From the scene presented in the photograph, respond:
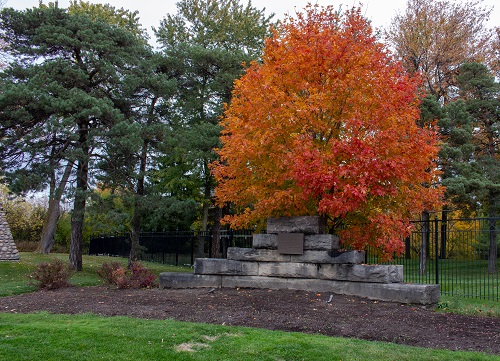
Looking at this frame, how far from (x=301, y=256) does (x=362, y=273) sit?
4.52 ft

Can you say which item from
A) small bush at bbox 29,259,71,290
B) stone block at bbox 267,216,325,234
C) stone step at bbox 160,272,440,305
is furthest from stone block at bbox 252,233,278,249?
small bush at bbox 29,259,71,290

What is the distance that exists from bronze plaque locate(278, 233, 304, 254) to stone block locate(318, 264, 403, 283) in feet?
2.04

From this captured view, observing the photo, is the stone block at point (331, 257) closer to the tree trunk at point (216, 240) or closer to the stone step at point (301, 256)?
the stone step at point (301, 256)

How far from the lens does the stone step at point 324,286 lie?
→ 8.62m

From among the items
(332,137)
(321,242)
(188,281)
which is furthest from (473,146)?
(188,281)

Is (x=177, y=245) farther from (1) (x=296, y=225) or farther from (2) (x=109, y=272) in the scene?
(1) (x=296, y=225)

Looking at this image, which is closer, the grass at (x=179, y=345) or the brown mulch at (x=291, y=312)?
the grass at (x=179, y=345)

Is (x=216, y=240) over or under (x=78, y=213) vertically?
under

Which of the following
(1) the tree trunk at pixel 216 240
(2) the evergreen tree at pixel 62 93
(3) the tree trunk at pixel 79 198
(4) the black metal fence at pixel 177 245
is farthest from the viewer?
(4) the black metal fence at pixel 177 245

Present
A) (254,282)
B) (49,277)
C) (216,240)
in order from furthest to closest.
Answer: (216,240), (49,277), (254,282)

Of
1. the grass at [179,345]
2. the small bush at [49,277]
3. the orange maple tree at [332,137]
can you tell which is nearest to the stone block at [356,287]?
the orange maple tree at [332,137]

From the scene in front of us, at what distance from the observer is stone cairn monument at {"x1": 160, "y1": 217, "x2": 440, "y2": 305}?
9263mm

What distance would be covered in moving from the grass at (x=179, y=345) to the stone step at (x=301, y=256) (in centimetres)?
347

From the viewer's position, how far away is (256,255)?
1061 centimetres
